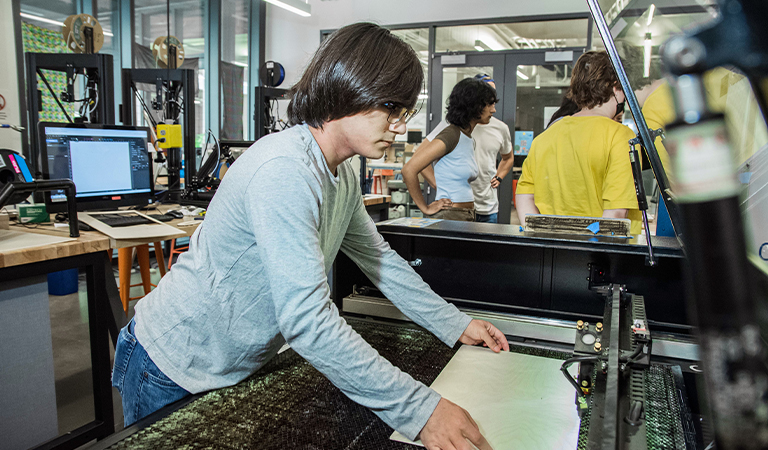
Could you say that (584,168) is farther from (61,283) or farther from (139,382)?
(61,283)

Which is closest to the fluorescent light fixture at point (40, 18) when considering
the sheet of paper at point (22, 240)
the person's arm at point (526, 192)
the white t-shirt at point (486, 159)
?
A: the sheet of paper at point (22, 240)

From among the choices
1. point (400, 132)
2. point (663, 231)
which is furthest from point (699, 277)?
point (663, 231)

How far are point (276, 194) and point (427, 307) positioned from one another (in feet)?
1.73

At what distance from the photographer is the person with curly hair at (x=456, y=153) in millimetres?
2547

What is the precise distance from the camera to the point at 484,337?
1.14 meters

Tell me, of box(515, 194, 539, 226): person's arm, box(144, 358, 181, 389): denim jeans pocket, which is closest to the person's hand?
box(144, 358, 181, 389): denim jeans pocket

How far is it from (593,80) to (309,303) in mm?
1473

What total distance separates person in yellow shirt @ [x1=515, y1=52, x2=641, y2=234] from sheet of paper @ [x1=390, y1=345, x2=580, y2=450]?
0.92 m

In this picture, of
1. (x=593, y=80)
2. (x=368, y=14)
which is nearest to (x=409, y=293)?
(x=593, y=80)

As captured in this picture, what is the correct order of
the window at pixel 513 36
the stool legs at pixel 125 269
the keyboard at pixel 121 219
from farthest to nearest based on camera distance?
the window at pixel 513 36, the stool legs at pixel 125 269, the keyboard at pixel 121 219

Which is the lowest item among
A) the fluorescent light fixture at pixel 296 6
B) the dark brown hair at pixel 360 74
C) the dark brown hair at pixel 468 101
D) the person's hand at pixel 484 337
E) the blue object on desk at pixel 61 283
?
the blue object on desk at pixel 61 283

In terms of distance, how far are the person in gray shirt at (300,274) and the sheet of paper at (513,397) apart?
6 centimetres

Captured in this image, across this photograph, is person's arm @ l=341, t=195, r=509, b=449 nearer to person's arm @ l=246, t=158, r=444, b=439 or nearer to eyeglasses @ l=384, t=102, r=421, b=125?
eyeglasses @ l=384, t=102, r=421, b=125

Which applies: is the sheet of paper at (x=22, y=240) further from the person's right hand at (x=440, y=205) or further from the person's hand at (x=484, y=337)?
the person's right hand at (x=440, y=205)
